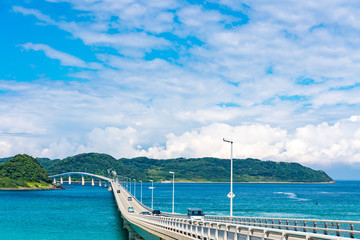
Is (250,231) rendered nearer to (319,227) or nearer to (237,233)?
(237,233)

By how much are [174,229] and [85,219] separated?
6824cm

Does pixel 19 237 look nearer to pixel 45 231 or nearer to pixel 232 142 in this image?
pixel 45 231

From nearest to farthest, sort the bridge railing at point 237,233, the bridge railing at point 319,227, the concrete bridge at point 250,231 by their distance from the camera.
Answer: the bridge railing at point 237,233 → the concrete bridge at point 250,231 → the bridge railing at point 319,227

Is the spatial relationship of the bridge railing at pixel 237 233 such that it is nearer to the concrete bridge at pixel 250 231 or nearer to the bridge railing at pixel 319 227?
the concrete bridge at pixel 250 231

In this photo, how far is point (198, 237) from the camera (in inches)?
1126

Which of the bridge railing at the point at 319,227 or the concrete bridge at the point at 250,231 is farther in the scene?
the bridge railing at the point at 319,227

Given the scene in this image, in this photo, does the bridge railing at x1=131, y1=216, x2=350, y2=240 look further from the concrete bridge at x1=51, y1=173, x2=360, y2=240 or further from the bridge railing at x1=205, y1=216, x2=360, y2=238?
the bridge railing at x1=205, y1=216, x2=360, y2=238

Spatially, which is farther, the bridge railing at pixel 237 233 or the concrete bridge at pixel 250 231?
the concrete bridge at pixel 250 231

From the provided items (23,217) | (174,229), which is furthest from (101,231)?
(174,229)

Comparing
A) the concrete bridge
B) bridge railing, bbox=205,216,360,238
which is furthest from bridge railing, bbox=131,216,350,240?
bridge railing, bbox=205,216,360,238

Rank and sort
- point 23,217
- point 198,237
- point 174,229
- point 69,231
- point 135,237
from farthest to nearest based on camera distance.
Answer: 1. point 23,217
2. point 69,231
3. point 135,237
4. point 174,229
5. point 198,237

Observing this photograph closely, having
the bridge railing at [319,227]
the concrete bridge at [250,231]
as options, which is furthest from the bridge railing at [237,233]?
the bridge railing at [319,227]

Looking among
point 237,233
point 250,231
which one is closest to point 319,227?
point 237,233

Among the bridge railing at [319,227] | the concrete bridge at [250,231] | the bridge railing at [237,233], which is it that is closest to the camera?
the bridge railing at [237,233]
